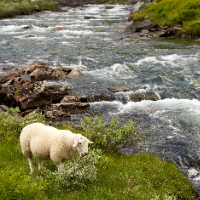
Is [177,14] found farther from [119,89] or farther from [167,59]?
[119,89]

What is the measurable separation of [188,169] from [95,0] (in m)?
108

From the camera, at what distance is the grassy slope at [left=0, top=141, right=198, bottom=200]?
6180mm

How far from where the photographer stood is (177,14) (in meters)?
44.0

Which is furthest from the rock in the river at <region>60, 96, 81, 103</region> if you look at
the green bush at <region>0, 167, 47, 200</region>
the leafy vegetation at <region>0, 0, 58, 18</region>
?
the leafy vegetation at <region>0, 0, 58, 18</region>

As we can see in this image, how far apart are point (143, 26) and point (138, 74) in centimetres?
2256

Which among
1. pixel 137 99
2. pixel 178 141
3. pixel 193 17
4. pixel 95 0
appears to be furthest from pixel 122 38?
pixel 95 0

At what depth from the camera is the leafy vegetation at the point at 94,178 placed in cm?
645

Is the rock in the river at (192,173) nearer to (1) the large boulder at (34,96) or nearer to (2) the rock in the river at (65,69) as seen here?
(1) the large boulder at (34,96)

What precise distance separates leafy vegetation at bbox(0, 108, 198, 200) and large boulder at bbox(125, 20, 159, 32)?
35.5m

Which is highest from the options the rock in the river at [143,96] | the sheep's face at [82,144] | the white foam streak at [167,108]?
the sheep's face at [82,144]

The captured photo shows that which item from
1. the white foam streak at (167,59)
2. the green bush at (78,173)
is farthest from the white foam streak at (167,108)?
the green bush at (78,173)

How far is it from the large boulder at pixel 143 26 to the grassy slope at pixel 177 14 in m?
1.56

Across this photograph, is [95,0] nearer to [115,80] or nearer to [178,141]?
[115,80]

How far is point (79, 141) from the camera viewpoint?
7.64 meters
